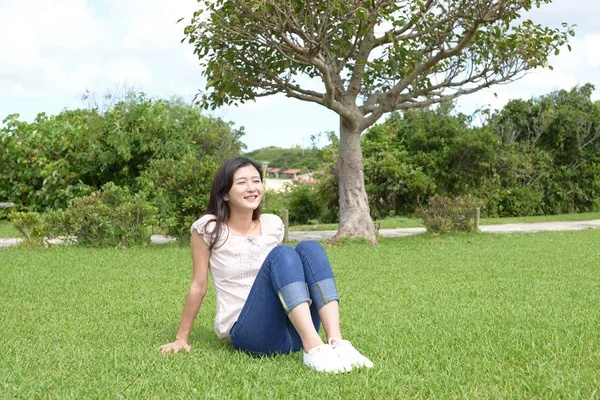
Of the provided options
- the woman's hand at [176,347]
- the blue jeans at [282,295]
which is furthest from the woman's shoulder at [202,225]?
the woman's hand at [176,347]

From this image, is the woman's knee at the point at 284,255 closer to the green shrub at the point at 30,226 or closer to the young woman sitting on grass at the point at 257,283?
the young woman sitting on grass at the point at 257,283

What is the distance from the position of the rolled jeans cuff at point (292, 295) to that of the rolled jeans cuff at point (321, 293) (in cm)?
11

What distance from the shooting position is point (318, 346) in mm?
3697

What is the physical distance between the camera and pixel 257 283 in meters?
3.92

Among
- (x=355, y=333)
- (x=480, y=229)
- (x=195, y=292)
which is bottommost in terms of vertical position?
(x=355, y=333)

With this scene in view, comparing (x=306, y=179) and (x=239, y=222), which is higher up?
(x=306, y=179)

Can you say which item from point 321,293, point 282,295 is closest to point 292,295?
point 282,295

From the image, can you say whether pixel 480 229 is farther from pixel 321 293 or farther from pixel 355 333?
pixel 321 293

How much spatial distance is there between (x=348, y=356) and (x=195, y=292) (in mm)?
1086

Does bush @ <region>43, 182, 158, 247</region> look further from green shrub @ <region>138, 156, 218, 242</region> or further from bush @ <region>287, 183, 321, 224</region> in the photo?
bush @ <region>287, 183, 321, 224</region>

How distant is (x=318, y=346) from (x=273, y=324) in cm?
37

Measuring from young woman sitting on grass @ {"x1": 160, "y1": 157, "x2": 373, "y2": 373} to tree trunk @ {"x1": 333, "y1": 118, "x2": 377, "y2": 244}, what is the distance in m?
9.05

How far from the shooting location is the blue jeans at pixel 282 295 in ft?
12.3

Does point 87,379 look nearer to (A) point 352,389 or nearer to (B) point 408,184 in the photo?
(A) point 352,389
